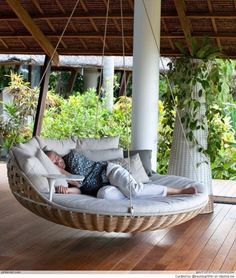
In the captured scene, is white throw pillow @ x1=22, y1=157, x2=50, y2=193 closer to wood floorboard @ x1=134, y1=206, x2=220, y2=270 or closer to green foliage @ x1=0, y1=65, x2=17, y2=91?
wood floorboard @ x1=134, y1=206, x2=220, y2=270

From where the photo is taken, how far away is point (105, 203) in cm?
335

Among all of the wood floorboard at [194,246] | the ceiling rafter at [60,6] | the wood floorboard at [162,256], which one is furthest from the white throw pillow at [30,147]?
the ceiling rafter at [60,6]

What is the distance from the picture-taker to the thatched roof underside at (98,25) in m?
6.09

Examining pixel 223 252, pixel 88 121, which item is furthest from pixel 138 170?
pixel 88 121

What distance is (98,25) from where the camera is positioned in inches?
269

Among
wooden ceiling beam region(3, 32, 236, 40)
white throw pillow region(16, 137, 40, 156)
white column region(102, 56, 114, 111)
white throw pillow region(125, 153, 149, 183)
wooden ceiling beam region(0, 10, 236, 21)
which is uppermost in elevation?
wooden ceiling beam region(0, 10, 236, 21)

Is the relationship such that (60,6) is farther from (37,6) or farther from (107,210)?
(107,210)

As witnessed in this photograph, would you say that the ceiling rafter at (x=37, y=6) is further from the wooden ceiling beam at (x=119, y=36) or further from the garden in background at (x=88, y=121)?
the garden in background at (x=88, y=121)

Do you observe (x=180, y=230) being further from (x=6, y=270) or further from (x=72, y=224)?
(x=6, y=270)

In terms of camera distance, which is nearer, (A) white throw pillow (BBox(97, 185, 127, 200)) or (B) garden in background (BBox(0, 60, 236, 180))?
(A) white throw pillow (BBox(97, 185, 127, 200))

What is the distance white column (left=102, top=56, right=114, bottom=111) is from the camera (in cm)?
902

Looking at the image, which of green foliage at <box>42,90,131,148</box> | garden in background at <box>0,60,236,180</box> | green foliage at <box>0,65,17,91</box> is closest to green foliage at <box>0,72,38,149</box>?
garden in background at <box>0,60,236,180</box>

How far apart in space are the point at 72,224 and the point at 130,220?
428mm

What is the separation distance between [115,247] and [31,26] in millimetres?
4041
